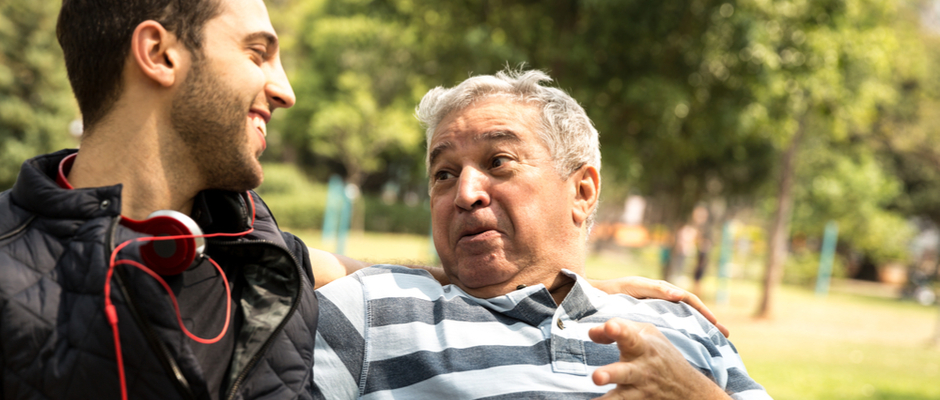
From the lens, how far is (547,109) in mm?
2703

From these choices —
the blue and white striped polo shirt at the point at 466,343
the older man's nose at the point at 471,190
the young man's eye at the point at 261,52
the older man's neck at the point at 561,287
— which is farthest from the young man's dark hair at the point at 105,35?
the older man's neck at the point at 561,287

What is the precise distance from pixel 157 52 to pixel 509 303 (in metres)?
1.34

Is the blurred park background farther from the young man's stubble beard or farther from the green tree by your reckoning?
the young man's stubble beard

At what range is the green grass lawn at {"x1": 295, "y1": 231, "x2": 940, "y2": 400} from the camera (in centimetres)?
840

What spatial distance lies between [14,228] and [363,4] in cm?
948

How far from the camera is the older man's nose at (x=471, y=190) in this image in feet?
8.14

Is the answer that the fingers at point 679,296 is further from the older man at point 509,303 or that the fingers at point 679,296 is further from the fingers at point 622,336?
the fingers at point 622,336

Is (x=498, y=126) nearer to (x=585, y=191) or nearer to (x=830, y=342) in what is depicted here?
(x=585, y=191)

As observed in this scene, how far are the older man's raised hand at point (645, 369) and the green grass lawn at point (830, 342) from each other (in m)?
1.46

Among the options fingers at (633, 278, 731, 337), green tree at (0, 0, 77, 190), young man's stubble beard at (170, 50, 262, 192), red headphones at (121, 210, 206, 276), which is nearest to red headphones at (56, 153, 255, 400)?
red headphones at (121, 210, 206, 276)

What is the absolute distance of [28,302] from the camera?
4.72 feet

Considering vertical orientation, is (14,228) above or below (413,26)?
below

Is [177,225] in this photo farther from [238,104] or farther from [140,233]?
[238,104]

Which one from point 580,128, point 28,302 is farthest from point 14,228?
point 580,128
